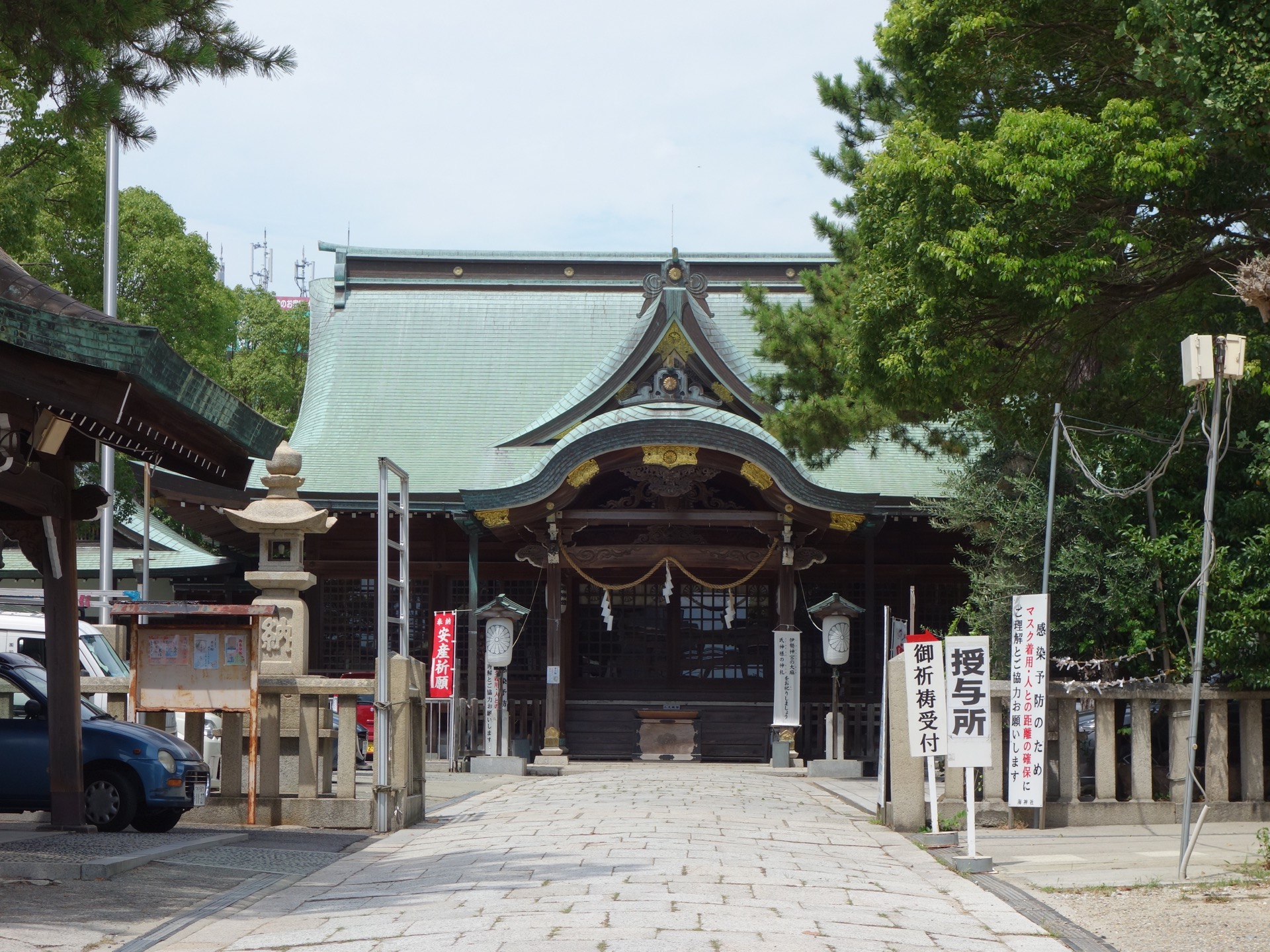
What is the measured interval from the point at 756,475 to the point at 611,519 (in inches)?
85.0

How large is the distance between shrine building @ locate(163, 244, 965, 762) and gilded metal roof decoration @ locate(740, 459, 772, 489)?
24mm

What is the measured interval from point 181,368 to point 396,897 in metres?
3.17

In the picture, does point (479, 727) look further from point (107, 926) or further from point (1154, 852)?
point (107, 926)

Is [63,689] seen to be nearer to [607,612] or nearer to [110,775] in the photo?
[110,775]

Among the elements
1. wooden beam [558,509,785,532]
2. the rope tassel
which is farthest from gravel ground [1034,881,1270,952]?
the rope tassel

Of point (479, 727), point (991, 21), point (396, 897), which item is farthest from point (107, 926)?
point (479, 727)

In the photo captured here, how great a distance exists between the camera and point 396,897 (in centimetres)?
746

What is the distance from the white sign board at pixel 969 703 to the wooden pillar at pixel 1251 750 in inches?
122

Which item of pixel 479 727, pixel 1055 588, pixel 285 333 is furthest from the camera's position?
pixel 285 333

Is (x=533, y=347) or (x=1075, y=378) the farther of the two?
(x=533, y=347)

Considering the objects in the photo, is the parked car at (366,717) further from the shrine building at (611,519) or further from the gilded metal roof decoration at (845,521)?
the gilded metal roof decoration at (845,521)

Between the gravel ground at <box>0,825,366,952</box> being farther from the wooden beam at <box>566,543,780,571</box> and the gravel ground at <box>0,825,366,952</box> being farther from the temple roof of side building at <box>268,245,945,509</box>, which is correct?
the wooden beam at <box>566,543,780,571</box>

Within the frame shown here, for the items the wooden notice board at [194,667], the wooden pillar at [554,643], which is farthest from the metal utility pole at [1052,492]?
the wooden pillar at [554,643]

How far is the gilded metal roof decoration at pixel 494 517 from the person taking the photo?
19016 mm
